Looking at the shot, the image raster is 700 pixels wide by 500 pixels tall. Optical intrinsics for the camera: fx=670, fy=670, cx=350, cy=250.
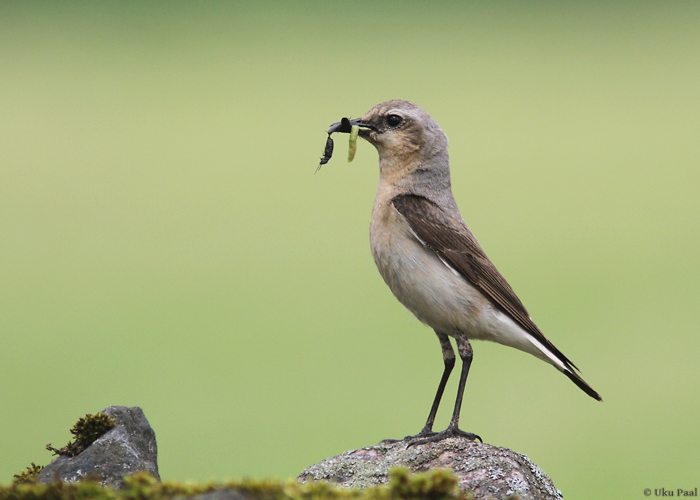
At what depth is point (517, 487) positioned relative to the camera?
4539 millimetres

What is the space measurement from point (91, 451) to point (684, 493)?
17.4 feet

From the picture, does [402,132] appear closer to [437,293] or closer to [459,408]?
[437,293]

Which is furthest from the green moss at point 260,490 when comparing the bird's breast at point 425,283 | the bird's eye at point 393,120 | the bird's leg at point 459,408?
the bird's eye at point 393,120

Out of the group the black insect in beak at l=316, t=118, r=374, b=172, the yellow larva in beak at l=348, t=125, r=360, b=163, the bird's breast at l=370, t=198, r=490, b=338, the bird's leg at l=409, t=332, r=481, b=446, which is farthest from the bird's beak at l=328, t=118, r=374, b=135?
the bird's leg at l=409, t=332, r=481, b=446

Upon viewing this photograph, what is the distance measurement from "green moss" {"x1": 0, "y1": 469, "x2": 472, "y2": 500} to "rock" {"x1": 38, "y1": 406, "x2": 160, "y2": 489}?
166cm

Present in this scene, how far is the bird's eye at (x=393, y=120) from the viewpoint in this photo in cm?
692

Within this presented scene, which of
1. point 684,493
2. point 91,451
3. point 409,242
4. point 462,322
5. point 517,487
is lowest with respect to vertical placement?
point 684,493

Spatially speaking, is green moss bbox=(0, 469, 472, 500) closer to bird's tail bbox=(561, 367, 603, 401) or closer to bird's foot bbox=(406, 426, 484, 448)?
bird's foot bbox=(406, 426, 484, 448)

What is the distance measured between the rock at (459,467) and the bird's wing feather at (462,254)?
1.40 m

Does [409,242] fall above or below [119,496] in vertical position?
above

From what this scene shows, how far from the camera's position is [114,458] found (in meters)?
4.44

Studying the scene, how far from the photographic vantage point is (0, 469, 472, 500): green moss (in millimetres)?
2402

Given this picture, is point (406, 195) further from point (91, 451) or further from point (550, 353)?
point (91, 451)

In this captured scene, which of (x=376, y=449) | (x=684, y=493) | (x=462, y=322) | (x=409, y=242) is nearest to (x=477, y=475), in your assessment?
(x=376, y=449)
